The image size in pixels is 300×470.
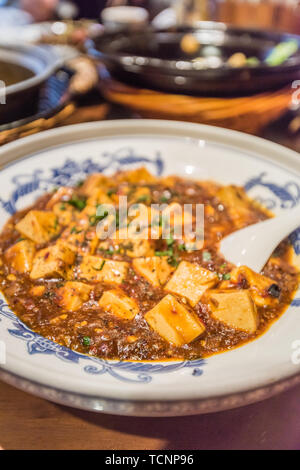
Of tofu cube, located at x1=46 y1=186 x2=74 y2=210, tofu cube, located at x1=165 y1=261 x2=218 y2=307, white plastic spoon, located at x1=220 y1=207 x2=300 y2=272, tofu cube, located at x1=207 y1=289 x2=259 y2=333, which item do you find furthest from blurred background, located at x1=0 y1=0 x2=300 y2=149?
tofu cube, located at x1=207 y1=289 x2=259 y2=333

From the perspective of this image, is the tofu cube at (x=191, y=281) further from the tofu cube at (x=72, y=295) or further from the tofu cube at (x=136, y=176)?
the tofu cube at (x=136, y=176)

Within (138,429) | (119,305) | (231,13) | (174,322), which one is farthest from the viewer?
(231,13)

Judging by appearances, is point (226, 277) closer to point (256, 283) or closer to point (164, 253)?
point (256, 283)

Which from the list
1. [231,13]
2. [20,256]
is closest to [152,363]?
[20,256]

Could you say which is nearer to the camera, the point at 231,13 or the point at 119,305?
the point at 119,305

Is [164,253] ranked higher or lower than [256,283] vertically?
higher

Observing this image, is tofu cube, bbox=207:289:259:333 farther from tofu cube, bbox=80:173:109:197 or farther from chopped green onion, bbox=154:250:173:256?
tofu cube, bbox=80:173:109:197

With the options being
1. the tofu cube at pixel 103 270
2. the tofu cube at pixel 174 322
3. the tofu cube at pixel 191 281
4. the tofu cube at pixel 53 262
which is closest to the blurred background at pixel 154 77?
the tofu cube at pixel 53 262
